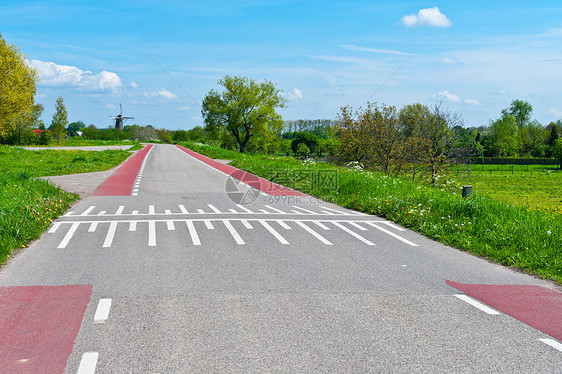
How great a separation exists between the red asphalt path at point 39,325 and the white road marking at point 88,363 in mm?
161

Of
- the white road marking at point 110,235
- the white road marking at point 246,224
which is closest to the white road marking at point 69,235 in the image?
the white road marking at point 110,235

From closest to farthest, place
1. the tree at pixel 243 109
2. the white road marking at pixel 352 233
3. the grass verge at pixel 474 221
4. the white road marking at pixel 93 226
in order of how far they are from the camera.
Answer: the grass verge at pixel 474 221
the white road marking at pixel 352 233
the white road marking at pixel 93 226
the tree at pixel 243 109

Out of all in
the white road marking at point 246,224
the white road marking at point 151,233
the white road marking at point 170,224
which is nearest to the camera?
the white road marking at point 151,233

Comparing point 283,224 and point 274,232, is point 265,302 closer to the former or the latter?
point 274,232

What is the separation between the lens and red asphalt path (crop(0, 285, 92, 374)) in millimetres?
4070

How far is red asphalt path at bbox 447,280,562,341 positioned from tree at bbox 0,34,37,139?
134 ft

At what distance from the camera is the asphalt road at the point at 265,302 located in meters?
4.18

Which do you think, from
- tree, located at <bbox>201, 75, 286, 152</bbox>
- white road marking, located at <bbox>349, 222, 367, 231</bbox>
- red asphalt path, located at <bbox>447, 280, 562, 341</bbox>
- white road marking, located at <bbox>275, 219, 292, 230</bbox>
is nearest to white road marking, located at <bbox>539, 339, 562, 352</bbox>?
red asphalt path, located at <bbox>447, 280, 562, 341</bbox>

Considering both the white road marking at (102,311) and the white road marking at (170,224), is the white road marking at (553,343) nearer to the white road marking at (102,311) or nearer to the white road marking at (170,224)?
the white road marking at (102,311)

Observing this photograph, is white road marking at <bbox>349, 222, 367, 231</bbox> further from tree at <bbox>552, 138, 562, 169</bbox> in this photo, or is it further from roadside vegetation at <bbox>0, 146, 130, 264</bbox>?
tree at <bbox>552, 138, 562, 169</bbox>

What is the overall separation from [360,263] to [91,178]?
20.1 metres

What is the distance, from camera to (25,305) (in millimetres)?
5488

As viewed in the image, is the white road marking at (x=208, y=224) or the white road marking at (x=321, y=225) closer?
the white road marking at (x=208, y=224)

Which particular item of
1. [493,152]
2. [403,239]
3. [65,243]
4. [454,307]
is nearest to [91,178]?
[65,243]
